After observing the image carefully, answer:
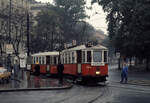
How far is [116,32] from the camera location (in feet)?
177

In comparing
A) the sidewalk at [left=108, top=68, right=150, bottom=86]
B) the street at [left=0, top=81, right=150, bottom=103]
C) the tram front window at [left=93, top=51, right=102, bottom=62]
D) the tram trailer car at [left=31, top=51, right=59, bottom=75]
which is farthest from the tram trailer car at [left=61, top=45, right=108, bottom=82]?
the tram trailer car at [left=31, top=51, right=59, bottom=75]

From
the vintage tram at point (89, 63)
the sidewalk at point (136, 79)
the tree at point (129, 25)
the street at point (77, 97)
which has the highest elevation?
the tree at point (129, 25)

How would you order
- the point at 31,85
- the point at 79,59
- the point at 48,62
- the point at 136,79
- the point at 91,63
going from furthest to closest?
the point at 48,62 → the point at 136,79 → the point at 79,59 → the point at 91,63 → the point at 31,85

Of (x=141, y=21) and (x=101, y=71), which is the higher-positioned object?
(x=141, y=21)

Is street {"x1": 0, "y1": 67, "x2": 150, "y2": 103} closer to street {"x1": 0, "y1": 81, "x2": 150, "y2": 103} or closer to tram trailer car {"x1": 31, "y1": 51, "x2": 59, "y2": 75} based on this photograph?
street {"x1": 0, "y1": 81, "x2": 150, "y2": 103}

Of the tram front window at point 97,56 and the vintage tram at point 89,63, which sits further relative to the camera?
the tram front window at point 97,56

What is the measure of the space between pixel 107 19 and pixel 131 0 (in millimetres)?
6283

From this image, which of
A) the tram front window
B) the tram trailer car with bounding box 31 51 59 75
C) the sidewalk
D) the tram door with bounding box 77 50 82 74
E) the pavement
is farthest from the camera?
the tram trailer car with bounding box 31 51 59 75

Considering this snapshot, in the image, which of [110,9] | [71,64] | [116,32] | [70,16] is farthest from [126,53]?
[70,16]

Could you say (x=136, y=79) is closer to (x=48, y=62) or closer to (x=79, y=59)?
(x=79, y=59)

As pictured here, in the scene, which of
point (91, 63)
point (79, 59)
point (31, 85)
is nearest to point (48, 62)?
point (79, 59)

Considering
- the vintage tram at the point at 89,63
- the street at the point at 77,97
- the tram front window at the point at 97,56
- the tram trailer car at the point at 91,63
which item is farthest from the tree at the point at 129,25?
the street at the point at 77,97

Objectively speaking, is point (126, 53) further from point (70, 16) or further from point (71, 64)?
point (70, 16)

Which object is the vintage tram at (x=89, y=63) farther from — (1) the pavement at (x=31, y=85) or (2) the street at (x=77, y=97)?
(2) the street at (x=77, y=97)
